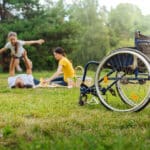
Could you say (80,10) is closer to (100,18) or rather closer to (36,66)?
(100,18)

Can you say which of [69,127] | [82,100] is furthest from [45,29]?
[69,127]

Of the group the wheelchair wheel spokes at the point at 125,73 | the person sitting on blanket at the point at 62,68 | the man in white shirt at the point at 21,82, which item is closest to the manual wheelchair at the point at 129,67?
the wheelchair wheel spokes at the point at 125,73

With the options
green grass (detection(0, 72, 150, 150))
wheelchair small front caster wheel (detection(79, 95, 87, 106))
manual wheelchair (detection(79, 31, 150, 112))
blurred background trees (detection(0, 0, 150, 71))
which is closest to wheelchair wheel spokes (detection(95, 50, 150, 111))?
manual wheelchair (detection(79, 31, 150, 112))

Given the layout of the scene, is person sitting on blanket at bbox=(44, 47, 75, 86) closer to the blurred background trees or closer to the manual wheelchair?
the manual wheelchair

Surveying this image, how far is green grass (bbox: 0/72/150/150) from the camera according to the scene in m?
3.35

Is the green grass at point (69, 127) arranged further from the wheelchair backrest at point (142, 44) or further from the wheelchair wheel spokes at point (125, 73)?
the wheelchair backrest at point (142, 44)

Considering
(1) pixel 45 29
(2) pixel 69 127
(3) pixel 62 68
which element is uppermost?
(1) pixel 45 29

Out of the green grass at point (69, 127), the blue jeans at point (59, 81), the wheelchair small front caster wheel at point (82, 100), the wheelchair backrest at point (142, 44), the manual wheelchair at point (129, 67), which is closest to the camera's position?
the green grass at point (69, 127)

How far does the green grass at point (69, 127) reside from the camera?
3350mm

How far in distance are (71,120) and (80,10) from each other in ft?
103

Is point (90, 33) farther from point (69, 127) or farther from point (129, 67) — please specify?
point (69, 127)

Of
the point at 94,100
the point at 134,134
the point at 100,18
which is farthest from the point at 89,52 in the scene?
the point at 134,134

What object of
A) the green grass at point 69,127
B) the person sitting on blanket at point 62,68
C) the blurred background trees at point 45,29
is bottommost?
the green grass at point 69,127

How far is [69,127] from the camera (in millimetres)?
4215
